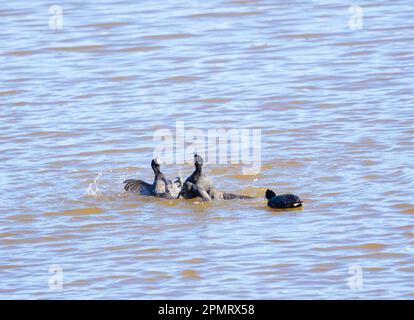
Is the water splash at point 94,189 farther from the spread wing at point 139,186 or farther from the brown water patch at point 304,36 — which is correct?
the brown water patch at point 304,36

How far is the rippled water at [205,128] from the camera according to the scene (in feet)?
31.2

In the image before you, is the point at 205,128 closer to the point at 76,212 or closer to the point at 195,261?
the point at 76,212

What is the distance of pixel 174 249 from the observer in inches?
398

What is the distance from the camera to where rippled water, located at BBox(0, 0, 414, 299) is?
31.2ft

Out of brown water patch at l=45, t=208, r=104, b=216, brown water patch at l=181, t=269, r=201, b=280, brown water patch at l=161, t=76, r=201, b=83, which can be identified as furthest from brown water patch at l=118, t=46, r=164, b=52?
brown water patch at l=181, t=269, r=201, b=280

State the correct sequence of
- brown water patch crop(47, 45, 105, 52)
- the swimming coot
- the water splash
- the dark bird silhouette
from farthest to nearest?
brown water patch crop(47, 45, 105, 52)
the water splash
the dark bird silhouette
the swimming coot

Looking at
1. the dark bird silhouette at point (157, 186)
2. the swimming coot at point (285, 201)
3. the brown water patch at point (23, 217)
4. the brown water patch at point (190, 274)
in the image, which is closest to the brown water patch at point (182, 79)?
the dark bird silhouette at point (157, 186)

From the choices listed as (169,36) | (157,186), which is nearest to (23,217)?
(157,186)

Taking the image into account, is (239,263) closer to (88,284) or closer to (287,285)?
(287,285)

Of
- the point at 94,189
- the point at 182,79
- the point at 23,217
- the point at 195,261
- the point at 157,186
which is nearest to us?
the point at 195,261

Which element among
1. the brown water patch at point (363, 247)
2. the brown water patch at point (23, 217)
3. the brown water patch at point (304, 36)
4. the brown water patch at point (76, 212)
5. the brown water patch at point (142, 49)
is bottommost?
the brown water patch at point (363, 247)

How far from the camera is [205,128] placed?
14180 mm

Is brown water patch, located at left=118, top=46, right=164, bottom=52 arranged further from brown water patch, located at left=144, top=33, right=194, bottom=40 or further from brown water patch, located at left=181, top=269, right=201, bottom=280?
brown water patch, located at left=181, top=269, right=201, bottom=280
